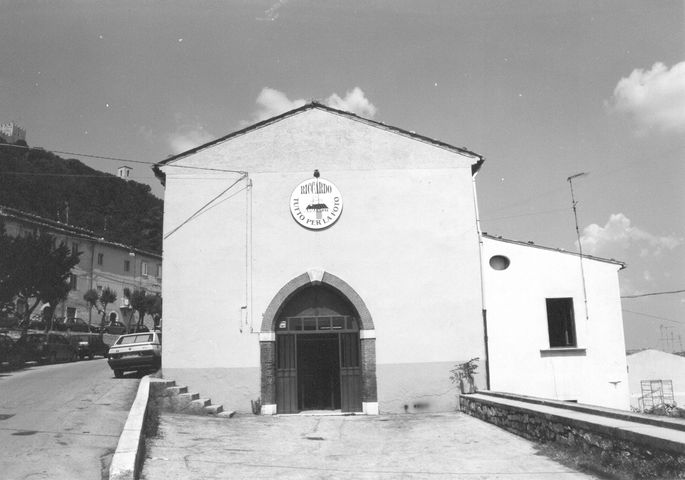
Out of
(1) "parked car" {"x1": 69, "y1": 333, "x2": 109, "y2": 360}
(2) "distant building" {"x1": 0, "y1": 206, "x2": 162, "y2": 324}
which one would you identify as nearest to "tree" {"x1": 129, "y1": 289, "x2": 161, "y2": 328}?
(2) "distant building" {"x1": 0, "y1": 206, "x2": 162, "y2": 324}

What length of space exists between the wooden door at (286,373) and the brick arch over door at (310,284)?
58 cm

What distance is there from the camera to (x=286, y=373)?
15.0m

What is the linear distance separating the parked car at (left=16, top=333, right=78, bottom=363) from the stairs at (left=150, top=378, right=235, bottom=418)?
1496 cm

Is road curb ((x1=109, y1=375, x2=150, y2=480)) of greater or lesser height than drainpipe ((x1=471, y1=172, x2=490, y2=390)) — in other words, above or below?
below

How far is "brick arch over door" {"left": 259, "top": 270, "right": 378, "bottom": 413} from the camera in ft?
47.8

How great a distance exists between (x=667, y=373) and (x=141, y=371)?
28.8 meters

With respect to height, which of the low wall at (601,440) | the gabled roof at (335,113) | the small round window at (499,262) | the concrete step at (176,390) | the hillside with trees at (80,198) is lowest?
the low wall at (601,440)

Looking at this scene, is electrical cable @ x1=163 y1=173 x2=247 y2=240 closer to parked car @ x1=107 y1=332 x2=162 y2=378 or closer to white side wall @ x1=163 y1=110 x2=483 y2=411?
white side wall @ x1=163 y1=110 x2=483 y2=411

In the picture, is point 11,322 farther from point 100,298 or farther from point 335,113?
point 335,113

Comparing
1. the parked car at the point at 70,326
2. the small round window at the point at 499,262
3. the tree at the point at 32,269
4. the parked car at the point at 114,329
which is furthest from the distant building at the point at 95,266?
the small round window at the point at 499,262

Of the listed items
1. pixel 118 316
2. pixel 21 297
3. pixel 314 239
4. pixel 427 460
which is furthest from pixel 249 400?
pixel 118 316

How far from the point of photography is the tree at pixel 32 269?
24141 mm

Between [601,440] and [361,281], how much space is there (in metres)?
8.09

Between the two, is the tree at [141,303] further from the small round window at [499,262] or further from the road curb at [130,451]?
the road curb at [130,451]
